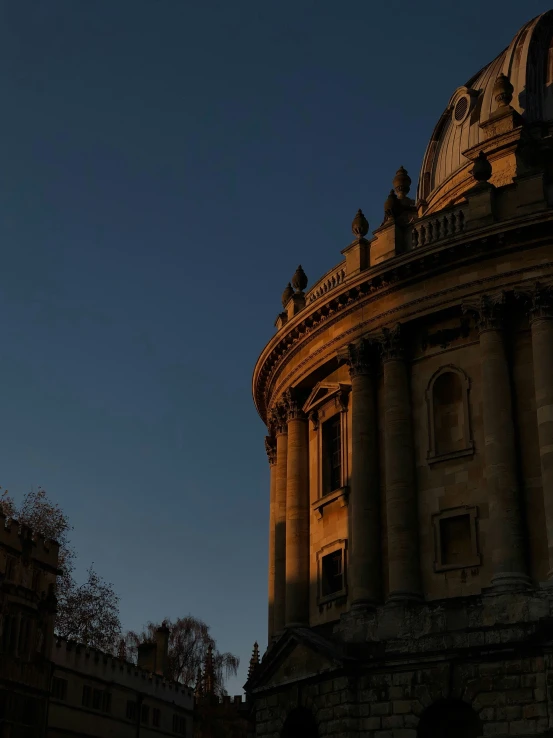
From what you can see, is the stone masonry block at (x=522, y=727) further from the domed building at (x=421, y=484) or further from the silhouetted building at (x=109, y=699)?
the silhouetted building at (x=109, y=699)

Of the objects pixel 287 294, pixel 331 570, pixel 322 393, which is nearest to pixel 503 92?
pixel 287 294

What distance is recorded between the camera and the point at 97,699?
5094 cm

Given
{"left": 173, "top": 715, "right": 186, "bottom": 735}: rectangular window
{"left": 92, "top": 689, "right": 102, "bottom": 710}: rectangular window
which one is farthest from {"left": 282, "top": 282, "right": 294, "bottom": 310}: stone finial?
{"left": 173, "top": 715, "right": 186, "bottom": 735}: rectangular window

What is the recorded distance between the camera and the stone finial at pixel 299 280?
45281mm

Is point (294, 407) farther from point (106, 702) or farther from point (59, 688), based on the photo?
point (106, 702)

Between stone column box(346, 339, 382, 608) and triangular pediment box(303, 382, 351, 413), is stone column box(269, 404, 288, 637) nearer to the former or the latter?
triangular pediment box(303, 382, 351, 413)

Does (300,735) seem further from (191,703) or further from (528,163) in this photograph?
(191,703)

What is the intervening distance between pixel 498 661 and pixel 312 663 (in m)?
6.99

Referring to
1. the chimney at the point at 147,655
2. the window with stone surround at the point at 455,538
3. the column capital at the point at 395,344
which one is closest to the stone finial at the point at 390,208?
the column capital at the point at 395,344

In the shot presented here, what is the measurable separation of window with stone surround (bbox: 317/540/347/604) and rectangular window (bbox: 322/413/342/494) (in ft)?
7.53

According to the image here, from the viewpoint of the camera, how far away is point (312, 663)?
1361 inches

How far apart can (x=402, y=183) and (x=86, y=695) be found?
2664cm

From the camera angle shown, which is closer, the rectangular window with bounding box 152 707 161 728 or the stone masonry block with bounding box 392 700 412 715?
the stone masonry block with bounding box 392 700 412 715

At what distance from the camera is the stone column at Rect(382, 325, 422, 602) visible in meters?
33.4
